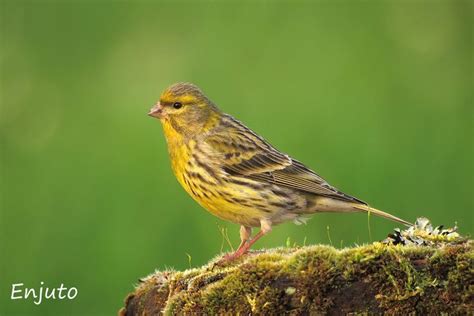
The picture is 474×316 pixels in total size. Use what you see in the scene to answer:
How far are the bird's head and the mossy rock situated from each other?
2.93 m

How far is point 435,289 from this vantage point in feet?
16.3

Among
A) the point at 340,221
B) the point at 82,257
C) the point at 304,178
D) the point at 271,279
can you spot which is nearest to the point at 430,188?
the point at 340,221

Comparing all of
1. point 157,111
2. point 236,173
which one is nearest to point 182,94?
point 157,111

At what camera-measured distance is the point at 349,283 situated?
508cm

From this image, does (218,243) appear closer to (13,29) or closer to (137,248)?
(137,248)

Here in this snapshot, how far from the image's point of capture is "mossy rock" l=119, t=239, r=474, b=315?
4949mm

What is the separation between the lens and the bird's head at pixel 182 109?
8.19 m

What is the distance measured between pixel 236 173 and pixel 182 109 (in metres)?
0.81

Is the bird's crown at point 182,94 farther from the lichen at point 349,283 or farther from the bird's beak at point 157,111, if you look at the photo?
the lichen at point 349,283

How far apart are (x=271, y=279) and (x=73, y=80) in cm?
734

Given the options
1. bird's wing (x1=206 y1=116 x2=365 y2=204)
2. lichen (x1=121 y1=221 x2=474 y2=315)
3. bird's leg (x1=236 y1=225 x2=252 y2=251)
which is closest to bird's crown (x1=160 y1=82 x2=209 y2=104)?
bird's wing (x1=206 y1=116 x2=365 y2=204)

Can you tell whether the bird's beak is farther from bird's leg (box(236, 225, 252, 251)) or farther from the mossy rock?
the mossy rock

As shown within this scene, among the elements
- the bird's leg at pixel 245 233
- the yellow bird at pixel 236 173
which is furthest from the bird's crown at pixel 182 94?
the bird's leg at pixel 245 233

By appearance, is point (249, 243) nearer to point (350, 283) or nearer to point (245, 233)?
point (245, 233)
